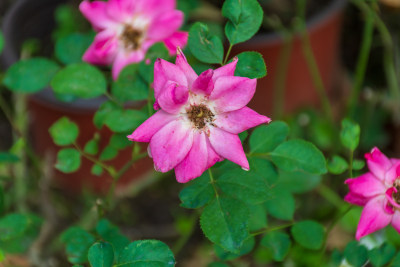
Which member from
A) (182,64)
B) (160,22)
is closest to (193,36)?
(182,64)

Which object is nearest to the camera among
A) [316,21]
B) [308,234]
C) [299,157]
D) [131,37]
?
[299,157]

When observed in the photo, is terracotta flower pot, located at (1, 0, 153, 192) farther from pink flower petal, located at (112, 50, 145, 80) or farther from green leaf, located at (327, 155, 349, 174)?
green leaf, located at (327, 155, 349, 174)

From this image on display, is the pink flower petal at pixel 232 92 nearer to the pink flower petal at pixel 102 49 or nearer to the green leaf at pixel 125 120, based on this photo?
the green leaf at pixel 125 120

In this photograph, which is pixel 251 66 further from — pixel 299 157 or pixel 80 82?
pixel 80 82

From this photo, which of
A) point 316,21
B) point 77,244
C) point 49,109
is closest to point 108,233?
point 77,244

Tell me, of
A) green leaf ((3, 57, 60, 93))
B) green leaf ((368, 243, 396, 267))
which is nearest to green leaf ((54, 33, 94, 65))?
green leaf ((3, 57, 60, 93))

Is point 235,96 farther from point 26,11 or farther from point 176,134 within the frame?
point 26,11
